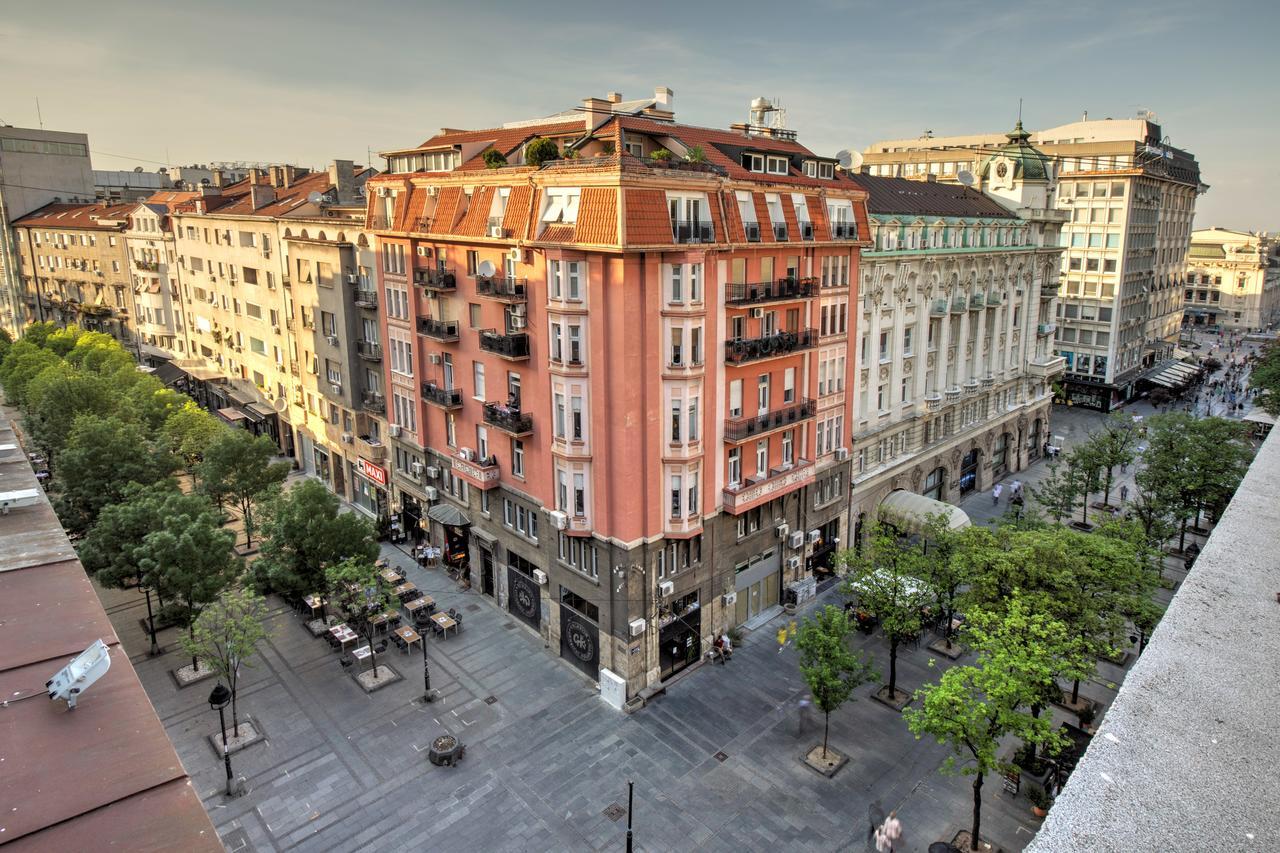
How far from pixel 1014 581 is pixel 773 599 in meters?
16.3

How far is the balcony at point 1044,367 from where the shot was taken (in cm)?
6644

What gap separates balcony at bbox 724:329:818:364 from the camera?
3647 cm

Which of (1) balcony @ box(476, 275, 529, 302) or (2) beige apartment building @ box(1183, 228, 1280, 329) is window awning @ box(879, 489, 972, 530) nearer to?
(1) balcony @ box(476, 275, 529, 302)

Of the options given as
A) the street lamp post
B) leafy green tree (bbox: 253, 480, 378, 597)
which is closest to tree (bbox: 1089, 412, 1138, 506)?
leafy green tree (bbox: 253, 480, 378, 597)

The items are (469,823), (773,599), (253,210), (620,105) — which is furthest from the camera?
(253,210)

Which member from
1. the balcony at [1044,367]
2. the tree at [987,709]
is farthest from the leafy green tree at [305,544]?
the balcony at [1044,367]

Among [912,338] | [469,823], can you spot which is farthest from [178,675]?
[912,338]

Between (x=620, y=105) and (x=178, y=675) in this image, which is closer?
(x=178, y=675)

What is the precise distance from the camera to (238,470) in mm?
50000

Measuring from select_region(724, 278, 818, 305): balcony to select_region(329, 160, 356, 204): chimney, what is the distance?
133 ft

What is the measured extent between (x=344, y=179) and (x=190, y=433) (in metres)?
23.5

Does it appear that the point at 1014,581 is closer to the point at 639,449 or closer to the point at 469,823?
the point at 639,449

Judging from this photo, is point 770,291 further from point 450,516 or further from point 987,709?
point 450,516

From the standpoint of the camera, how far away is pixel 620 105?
4150 cm
